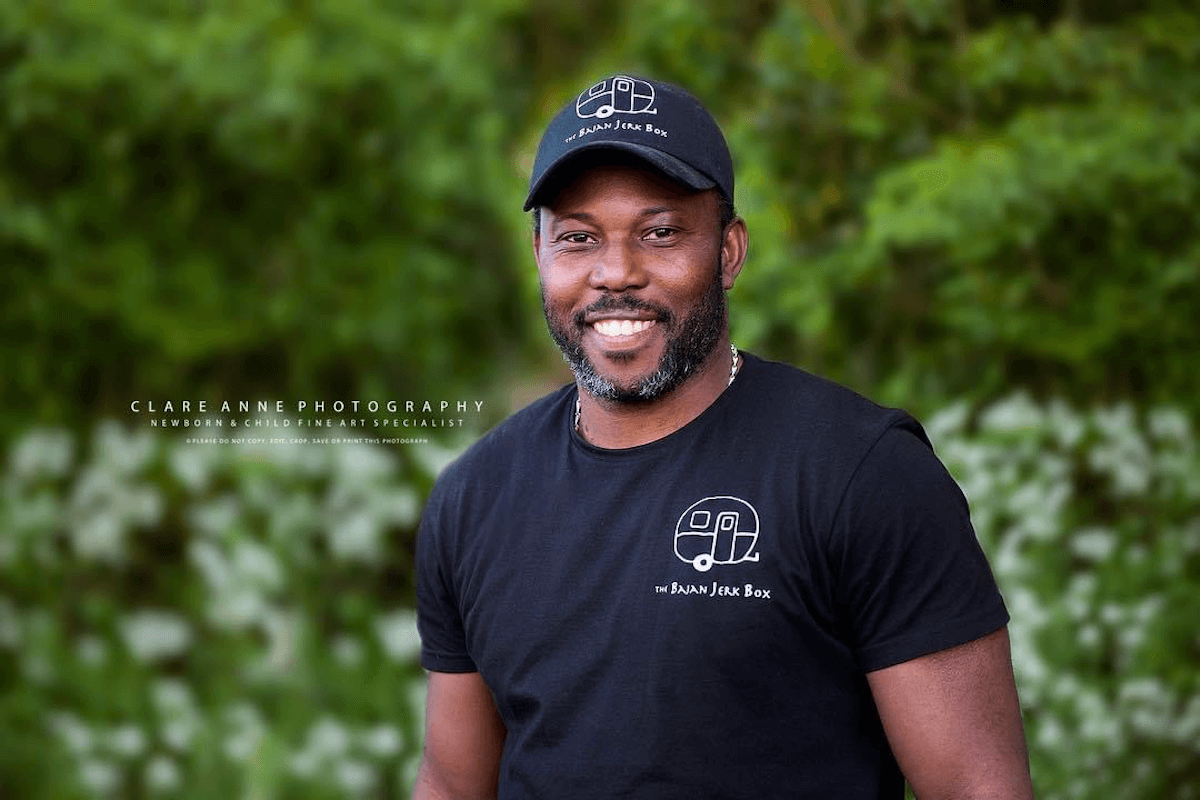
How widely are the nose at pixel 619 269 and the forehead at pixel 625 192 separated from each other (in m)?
0.05

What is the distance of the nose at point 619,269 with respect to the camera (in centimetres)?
191

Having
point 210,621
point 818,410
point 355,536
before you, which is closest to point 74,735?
point 210,621

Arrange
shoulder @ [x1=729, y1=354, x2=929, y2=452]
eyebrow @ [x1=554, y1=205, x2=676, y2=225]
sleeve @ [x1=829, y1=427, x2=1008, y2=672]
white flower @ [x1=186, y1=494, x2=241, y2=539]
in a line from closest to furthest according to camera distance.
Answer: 1. sleeve @ [x1=829, y1=427, x2=1008, y2=672]
2. shoulder @ [x1=729, y1=354, x2=929, y2=452]
3. eyebrow @ [x1=554, y1=205, x2=676, y2=225]
4. white flower @ [x1=186, y1=494, x2=241, y2=539]

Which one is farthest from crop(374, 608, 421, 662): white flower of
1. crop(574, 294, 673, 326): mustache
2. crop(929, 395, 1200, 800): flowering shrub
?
crop(574, 294, 673, 326): mustache

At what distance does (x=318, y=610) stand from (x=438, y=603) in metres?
2.19

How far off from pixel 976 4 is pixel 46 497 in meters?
3.24

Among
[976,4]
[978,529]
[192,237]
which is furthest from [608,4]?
[978,529]

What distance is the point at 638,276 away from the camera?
1.91m

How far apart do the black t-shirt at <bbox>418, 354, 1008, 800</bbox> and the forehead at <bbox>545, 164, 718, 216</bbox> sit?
0.26 meters

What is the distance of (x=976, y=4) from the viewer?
15.5 feet

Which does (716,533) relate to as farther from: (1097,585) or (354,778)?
(1097,585)

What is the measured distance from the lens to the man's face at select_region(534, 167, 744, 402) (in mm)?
1919

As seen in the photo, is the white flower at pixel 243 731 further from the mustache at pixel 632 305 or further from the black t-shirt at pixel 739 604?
the mustache at pixel 632 305

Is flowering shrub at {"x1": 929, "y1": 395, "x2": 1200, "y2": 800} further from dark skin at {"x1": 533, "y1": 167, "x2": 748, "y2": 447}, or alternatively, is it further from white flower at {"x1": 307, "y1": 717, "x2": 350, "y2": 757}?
dark skin at {"x1": 533, "y1": 167, "x2": 748, "y2": 447}
